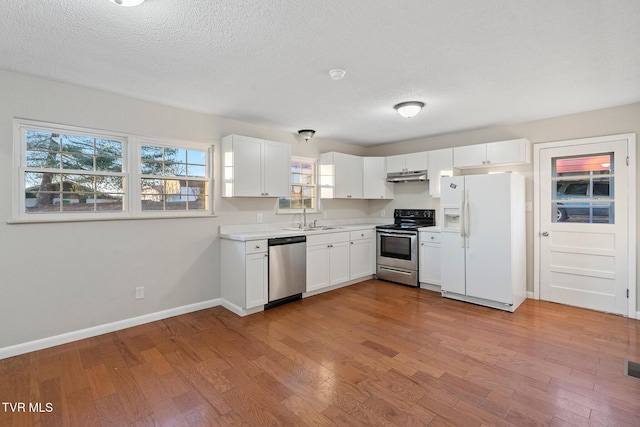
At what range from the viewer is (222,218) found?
4.12m

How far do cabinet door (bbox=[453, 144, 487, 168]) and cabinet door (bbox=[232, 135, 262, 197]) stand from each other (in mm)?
2917

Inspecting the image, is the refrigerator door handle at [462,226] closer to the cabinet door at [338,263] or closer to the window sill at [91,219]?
the cabinet door at [338,263]

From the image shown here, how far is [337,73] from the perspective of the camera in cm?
269

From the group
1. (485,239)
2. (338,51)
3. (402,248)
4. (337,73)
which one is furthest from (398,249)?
(338,51)

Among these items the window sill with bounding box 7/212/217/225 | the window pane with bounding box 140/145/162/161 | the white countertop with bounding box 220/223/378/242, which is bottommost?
the white countertop with bounding box 220/223/378/242

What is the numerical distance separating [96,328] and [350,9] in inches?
144

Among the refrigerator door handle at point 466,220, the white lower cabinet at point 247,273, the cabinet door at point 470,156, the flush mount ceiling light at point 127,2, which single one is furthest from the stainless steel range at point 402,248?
the flush mount ceiling light at point 127,2

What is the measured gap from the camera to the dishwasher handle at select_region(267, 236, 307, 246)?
3.91 meters

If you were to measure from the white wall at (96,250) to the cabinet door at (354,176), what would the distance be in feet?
6.84

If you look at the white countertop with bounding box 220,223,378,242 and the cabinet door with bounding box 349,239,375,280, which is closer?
the white countertop with bounding box 220,223,378,242

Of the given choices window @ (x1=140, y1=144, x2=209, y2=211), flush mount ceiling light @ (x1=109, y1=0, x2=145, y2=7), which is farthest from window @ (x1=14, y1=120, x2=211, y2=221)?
flush mount ceiling light @ (x1=109, y1=0, x2=145, y2=7)

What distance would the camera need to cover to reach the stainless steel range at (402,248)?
192 inches

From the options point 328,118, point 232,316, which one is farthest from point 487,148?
point 232,316

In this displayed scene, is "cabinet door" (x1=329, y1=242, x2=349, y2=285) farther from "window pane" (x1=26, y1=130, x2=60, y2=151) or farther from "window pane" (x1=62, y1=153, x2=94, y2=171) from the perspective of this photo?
"window pane" (x1=26, y1=130, x2=60, y2=151)
